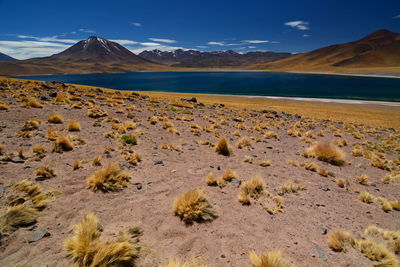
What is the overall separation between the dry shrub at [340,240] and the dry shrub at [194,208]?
2259 mm

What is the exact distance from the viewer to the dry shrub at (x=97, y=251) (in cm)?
263

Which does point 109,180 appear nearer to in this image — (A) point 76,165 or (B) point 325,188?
(A) point 76,165

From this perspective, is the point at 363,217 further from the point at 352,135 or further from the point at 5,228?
the point at 352,135

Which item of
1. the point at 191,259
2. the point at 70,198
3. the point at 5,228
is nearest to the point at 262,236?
the point at 191,259

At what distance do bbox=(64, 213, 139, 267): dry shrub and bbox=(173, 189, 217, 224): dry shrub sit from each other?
1137mm

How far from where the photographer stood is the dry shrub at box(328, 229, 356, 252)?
11.1 ft

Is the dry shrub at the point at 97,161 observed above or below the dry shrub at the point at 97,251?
above

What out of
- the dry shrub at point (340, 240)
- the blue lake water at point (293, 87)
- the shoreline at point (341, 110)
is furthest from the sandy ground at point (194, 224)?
the blue lake water at point (293, 87)

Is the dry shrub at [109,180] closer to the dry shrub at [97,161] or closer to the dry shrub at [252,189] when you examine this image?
the dry shrub at [97,161]

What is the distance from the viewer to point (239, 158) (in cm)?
797

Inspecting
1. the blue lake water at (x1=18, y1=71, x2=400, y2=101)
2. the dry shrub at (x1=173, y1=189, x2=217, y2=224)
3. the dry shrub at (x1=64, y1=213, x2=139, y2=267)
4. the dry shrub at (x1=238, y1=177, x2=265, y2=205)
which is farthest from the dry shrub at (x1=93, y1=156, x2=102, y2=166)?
the blue lake water at (x1=18, y1=71, x2=400, y2=101)

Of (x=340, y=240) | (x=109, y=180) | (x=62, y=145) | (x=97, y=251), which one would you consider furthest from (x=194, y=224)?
(x=62, y=145)

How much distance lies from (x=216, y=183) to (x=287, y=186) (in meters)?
2.16

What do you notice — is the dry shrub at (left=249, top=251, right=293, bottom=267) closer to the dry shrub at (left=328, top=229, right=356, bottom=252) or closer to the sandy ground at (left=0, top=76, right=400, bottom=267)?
the sandy ground at (left=0, top=76, right=400, bottom=267)
